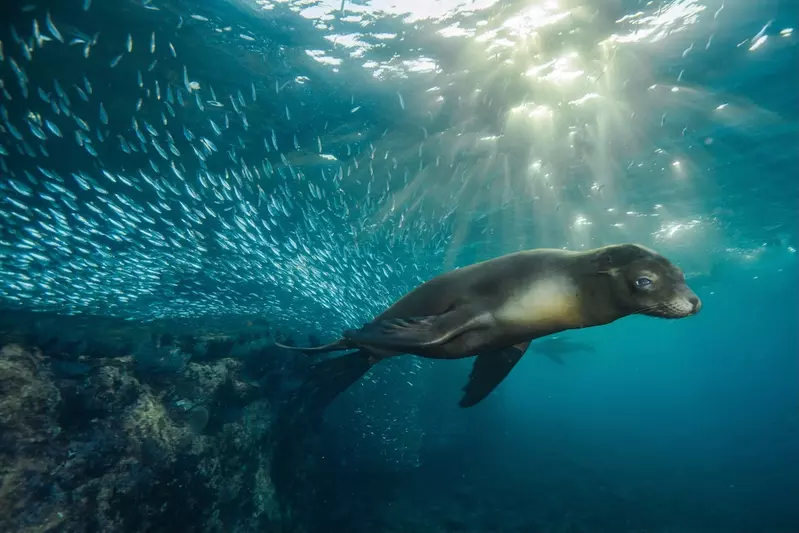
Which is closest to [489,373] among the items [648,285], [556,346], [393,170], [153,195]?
[648,285]

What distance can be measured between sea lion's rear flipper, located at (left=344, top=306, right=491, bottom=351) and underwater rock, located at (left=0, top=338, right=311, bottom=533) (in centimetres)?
516

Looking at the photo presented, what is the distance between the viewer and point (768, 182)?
1384 cm

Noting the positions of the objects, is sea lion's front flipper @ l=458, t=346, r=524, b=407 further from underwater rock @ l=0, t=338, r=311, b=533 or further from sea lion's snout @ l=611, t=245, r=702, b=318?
underwater rock @ l=0, t=338, r=311, b=533

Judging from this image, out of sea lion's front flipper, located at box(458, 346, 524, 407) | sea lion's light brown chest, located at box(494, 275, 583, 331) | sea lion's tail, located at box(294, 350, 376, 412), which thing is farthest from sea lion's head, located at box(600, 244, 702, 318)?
sea lion's tail, located at box(294, 350, 376, 412)

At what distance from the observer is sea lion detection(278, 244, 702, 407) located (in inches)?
77.7

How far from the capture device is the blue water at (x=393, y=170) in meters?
7.79

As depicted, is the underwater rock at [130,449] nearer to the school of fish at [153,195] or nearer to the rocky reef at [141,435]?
the rocky reef at [141,435]

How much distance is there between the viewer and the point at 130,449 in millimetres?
5621

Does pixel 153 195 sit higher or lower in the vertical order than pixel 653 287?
higher

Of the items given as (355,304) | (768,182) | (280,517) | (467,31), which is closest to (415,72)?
(467,31)

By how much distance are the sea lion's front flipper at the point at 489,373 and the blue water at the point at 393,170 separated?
6.16 meters

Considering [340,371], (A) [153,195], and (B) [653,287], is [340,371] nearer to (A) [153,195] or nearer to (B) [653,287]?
(B) [653,287]

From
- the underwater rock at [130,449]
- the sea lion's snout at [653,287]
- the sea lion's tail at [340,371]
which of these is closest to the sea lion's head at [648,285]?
the sea lion's snout at [653,287]

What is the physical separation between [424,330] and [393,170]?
10.8m
